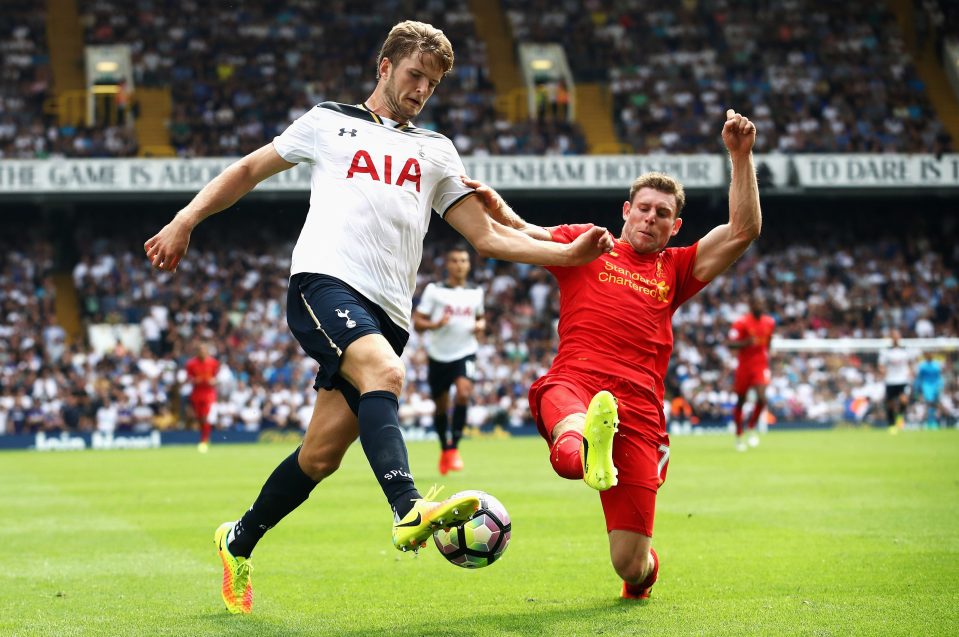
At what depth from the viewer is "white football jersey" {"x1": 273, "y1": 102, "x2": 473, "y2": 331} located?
5.71 m

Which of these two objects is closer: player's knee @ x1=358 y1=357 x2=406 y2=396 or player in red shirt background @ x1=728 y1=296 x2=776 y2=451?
player's knee @ x1=358 y1=357 x2=406 y2=396

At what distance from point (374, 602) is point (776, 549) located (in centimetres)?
322

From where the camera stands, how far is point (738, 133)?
6.27 meters

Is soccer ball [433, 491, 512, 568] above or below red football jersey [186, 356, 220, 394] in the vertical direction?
above

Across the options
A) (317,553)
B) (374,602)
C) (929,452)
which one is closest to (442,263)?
(929,452)

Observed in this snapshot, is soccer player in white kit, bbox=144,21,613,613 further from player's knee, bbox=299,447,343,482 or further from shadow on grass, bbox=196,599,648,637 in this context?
shadow on grass, bbox=196,599,648,637

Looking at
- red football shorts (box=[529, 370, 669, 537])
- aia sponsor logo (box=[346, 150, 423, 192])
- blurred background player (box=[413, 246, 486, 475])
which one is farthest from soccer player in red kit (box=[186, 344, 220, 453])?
aia sponsor logo (box=[346, 150, 423, 192])

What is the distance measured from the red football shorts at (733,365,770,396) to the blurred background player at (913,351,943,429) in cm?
1154

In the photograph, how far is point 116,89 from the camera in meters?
35.1

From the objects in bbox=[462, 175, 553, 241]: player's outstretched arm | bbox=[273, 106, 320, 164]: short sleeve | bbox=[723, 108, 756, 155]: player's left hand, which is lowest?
bbox=[462, 175, 553, 241]: player's outstretched arm

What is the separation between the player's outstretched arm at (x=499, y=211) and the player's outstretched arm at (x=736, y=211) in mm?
881

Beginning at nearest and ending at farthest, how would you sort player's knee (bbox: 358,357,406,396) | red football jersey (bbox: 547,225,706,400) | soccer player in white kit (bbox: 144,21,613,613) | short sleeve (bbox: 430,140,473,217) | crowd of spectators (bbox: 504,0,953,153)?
player's knee (bbox: 358,357,406,396) < soccer player in white kit (bbox: 144,21,613,613) < short sleeve (bbox: 430,140,473,217) < red football jersey (bbox: 547,225,706,400) < crowd of spectators (bbox: 504,0,953,153)

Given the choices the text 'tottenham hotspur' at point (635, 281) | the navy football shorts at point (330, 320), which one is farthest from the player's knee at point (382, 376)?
the text 'tottenham hotspur' at point (635, 281)

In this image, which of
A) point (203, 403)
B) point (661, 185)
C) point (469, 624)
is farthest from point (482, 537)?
point (203, 403)
